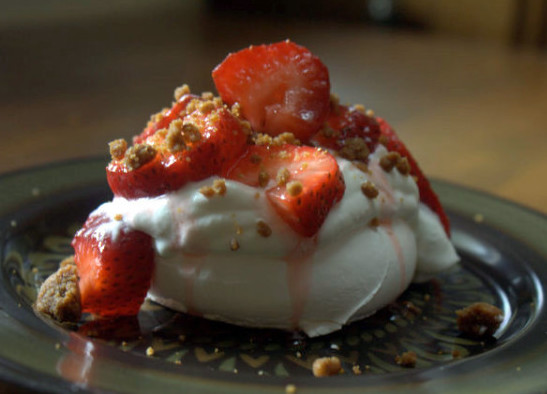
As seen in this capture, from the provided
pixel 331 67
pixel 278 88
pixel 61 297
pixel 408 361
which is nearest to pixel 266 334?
pixel 408 361

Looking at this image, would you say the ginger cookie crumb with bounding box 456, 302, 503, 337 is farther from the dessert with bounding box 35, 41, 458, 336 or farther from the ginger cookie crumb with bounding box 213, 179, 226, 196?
the ginger cookie crumb with bounding box 213, 179, 226, 196

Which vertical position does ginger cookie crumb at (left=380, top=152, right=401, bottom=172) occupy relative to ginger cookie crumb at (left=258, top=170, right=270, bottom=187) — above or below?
below

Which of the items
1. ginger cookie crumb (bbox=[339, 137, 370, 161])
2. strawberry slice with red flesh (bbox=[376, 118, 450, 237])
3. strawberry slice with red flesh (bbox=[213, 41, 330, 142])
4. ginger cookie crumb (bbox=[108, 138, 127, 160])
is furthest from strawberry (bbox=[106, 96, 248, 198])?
strawberry slice with red flesh (bbox=[376, 118, 450, 237])

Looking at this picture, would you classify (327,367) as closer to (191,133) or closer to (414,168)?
(191,133)

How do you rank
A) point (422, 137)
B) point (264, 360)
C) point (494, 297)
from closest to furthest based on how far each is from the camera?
point (264, 360) → point (494, 297) → point (422, 137)

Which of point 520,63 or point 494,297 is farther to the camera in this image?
point 520,63

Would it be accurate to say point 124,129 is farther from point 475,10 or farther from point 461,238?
point 475,10

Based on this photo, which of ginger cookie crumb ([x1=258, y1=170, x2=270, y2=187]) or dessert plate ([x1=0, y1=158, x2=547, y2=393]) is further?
ginger cookie crumb ([x1=258, y1=170, x2=270, y2=187])

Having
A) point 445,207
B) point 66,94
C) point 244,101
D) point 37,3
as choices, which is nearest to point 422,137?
point 445,207
